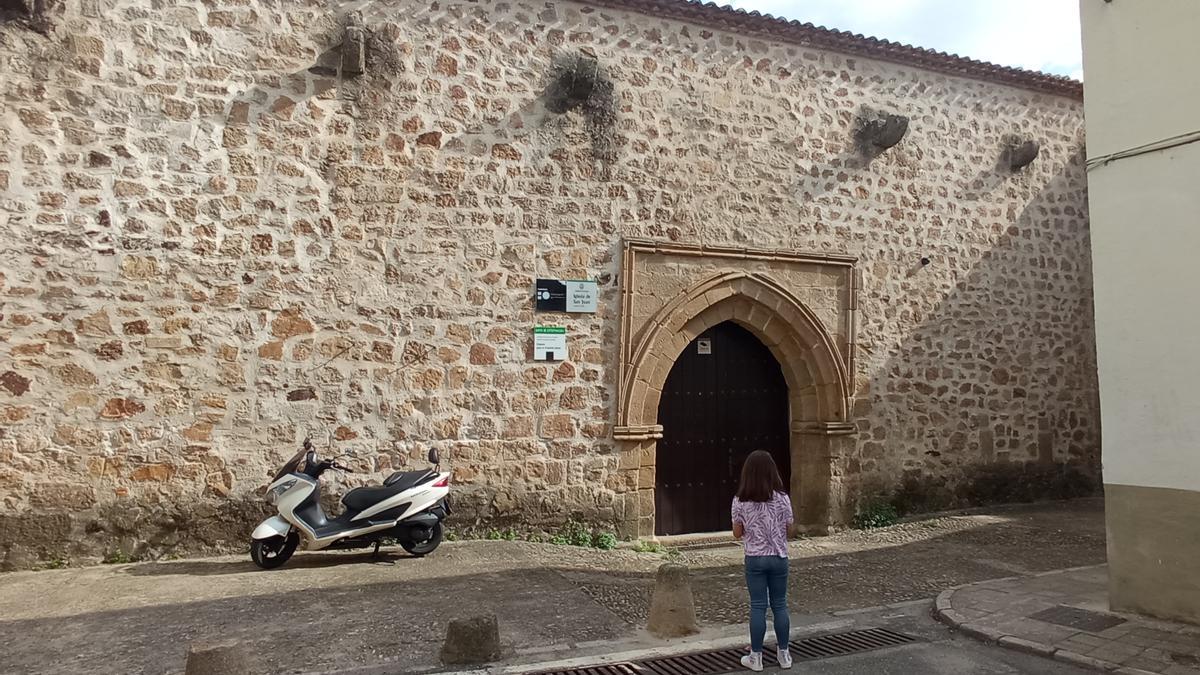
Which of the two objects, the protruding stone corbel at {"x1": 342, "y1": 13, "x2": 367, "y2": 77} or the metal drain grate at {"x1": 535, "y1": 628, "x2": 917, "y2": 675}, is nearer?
the metal drain grate at {"x1": 535, "y1": 628, "x2": 917, "y2": 675}

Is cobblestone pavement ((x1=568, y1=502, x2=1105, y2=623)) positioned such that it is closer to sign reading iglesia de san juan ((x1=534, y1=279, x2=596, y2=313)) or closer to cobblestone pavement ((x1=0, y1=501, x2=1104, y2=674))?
cobblestone pavement ((x1=0, y1=501, x2=1104, y2=674))

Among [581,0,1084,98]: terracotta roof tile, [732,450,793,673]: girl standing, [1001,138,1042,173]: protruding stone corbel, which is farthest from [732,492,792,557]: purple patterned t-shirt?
[1001,138,1042,173]: protruding stone corbel

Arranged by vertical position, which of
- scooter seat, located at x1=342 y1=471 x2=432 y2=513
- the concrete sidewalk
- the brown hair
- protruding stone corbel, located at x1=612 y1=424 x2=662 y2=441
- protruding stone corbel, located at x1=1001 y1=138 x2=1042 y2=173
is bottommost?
the concrete sidewalk

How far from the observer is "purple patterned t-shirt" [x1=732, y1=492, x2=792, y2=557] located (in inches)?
154

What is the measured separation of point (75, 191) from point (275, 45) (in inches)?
77.5

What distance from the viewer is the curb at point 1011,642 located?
3.90 meters

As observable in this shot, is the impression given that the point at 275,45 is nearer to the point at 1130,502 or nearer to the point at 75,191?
the point at 75,191

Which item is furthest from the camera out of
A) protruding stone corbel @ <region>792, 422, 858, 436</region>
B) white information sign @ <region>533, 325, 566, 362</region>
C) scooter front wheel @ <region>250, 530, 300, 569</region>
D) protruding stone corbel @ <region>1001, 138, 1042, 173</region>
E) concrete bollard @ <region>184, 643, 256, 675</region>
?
protruding stone corbel @ <region>1001, 138, 1042, 173</region>

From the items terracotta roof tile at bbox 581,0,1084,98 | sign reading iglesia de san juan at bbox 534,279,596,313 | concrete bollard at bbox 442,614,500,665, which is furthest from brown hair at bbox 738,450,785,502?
terracotta roof tile at bbox 581,0,1084,98

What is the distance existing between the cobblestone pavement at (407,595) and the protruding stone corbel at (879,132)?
4.24 meters

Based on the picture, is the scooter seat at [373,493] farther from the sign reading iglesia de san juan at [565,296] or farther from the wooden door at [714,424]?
the wooden door at [714,424]

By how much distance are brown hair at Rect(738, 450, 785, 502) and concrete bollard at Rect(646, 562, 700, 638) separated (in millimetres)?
779

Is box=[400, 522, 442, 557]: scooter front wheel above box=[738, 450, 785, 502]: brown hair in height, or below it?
below

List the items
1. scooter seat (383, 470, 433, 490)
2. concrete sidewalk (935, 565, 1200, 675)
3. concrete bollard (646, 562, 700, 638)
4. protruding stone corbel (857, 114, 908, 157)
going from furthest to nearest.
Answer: protruding stone corbel (857, 114, 908, 157), scooter seat (383, 470, 433, 490), concrete bollard (646, 562, 700, 638), concrete sidewalk (935, 565, 1200, 675)
